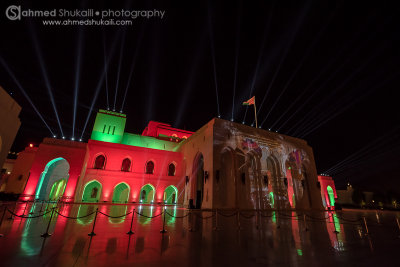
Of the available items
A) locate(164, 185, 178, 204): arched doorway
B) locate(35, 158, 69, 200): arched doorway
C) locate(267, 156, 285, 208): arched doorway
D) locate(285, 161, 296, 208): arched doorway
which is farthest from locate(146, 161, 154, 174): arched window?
locate(285, 161, 296, 208): arched doorway

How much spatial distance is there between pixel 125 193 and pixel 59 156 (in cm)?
1008

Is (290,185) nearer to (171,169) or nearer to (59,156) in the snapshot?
(171,169)

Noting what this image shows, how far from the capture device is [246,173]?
21.3 meters

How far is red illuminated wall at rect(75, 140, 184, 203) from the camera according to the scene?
71.2 ft

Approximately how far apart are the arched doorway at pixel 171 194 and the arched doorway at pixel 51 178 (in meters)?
15.4

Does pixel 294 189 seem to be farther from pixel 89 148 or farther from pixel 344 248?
pixel 89 148

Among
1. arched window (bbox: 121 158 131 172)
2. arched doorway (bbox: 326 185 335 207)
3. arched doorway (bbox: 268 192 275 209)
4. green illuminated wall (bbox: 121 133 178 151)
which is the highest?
green illuminated wall (bbox: 121 133 178 151)

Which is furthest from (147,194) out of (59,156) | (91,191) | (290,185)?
(290,185)

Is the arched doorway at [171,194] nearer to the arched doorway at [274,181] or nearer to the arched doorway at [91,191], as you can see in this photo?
the arched doorway at [91,191]

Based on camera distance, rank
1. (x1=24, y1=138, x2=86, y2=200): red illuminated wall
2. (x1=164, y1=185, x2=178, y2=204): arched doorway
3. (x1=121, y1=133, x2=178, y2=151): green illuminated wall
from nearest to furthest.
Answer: (x1=24, y1=138, x2=86, y2=200): red illuminated wall, (x1=164, y1=185, x2=178, y2=204): arched doorway, (x1=121, y1=133, x2=178, y2=151): green illuminated wall

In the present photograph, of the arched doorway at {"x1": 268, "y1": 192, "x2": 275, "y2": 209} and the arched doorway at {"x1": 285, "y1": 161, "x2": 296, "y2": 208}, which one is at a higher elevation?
the arched doorway at {"x1": 285, "y1": 161, "x2": 296, "y2": 208}

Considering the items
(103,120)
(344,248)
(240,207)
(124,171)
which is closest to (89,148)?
(124,171)

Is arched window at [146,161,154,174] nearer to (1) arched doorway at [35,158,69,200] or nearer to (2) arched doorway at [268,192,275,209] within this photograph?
(1) arched doorway at [35,158,69,200]

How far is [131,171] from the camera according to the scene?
23516 millimetres
